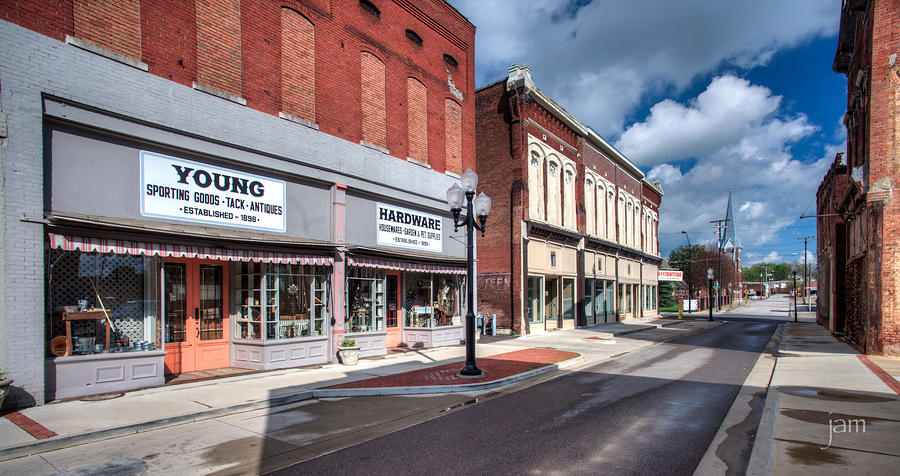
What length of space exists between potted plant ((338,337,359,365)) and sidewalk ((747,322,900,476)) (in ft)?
30.1

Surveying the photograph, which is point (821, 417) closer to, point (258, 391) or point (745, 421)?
point (745, 421)

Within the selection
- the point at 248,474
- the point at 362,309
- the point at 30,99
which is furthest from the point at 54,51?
the point at 362,309

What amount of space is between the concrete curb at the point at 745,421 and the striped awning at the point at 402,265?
9466mm

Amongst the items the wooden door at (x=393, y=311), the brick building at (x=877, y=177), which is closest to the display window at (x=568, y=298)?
the brick building at (x=877, y=177)

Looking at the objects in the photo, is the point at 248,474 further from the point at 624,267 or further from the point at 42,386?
the point at 624,267

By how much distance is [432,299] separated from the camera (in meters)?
18.5

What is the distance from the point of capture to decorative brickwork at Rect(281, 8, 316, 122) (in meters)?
12.8

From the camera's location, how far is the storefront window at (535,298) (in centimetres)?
2442

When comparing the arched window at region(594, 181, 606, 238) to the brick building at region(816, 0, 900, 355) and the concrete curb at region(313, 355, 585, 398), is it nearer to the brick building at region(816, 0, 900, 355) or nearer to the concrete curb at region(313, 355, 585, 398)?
the brick building at region(816, 0, 900, 355)

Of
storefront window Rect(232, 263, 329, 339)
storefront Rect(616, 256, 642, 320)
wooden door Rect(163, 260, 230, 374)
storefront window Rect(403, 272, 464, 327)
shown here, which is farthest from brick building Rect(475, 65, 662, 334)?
wooden door Rect(163, 260, 230, 374)

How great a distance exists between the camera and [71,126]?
8.84 m

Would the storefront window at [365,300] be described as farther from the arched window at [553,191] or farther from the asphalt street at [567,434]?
the arched window at [553,191]

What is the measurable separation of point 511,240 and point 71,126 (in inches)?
695

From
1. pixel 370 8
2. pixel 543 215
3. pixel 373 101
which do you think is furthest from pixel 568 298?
pixel 370 8
